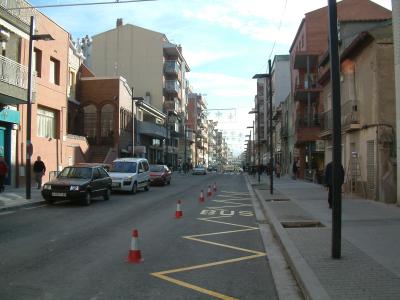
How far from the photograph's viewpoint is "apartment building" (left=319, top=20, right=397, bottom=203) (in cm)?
1811

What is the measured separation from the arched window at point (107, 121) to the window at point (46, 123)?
15.6 m

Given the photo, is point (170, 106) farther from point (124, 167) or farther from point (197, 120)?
point (197, 120)

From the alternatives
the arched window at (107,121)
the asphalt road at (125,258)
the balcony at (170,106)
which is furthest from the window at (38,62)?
the balcony at (170,106)

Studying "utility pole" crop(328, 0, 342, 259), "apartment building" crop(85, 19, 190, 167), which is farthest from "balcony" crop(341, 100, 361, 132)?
"apartment building" crop(85, 19, 190, 167)

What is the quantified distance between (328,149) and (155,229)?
19954 millimetres

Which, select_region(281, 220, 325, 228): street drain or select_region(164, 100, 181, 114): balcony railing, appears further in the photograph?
select_region(164, 100, 181, 114): balcony railing

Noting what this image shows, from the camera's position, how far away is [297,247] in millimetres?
8984

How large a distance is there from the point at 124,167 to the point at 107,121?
835 inches

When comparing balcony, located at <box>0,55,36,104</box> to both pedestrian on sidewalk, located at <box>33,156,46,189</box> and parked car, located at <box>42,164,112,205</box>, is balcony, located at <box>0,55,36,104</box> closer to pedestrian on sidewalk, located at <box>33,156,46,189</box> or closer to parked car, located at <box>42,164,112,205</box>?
pedestrian on sidewalk, located at <box>33,156,46,189</box>

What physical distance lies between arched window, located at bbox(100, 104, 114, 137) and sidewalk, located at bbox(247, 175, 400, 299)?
109 feet

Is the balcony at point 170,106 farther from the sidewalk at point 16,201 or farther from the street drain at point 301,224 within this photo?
the street drain at point 301,224

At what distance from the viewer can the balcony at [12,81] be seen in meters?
21.4

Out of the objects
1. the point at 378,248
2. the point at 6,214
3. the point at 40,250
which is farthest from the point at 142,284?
the point at 6,214

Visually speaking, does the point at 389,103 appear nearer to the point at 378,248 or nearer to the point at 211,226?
the point at 211,226
